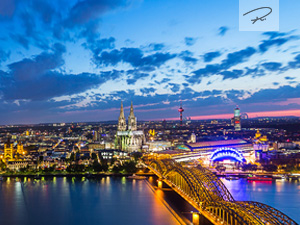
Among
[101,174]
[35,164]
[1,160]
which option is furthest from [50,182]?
[1,160]

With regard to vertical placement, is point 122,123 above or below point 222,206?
above

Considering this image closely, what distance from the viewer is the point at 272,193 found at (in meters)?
12.9

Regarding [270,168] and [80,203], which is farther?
[270,168]

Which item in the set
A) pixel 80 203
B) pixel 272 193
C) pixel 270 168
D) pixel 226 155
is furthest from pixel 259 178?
pixel 80 203

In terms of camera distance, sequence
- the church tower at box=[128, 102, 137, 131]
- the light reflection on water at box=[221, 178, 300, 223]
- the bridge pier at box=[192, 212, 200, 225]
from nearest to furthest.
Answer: the bridge pier at box=[192, 212, 200, 225] < the light reflection on water at box=[221, 178, 300, 223] < the church tower at box=[128, 102, 137, 131]

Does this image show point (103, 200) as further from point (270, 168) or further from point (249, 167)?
point (270, 168)

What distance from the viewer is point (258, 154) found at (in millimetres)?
23391

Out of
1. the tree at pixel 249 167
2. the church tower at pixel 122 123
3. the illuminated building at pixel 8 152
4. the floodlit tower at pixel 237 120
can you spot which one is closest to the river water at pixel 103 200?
the tree at pixel 249 167

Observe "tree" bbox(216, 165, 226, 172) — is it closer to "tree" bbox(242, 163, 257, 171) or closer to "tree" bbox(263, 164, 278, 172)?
"tree" bbox(242, 163, 257, 171)

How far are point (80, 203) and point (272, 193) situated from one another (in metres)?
6.65

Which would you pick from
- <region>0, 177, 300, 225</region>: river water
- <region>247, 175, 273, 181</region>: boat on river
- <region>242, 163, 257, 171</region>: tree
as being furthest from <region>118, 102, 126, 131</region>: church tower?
<region>247, 175, 273, 181</region>: boat on river

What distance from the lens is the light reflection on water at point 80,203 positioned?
9.50 meters

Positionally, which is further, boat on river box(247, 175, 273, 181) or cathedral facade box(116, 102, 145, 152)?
cathedral facade box(116, 102, 145, 152)

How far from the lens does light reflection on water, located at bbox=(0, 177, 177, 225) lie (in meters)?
9.50
